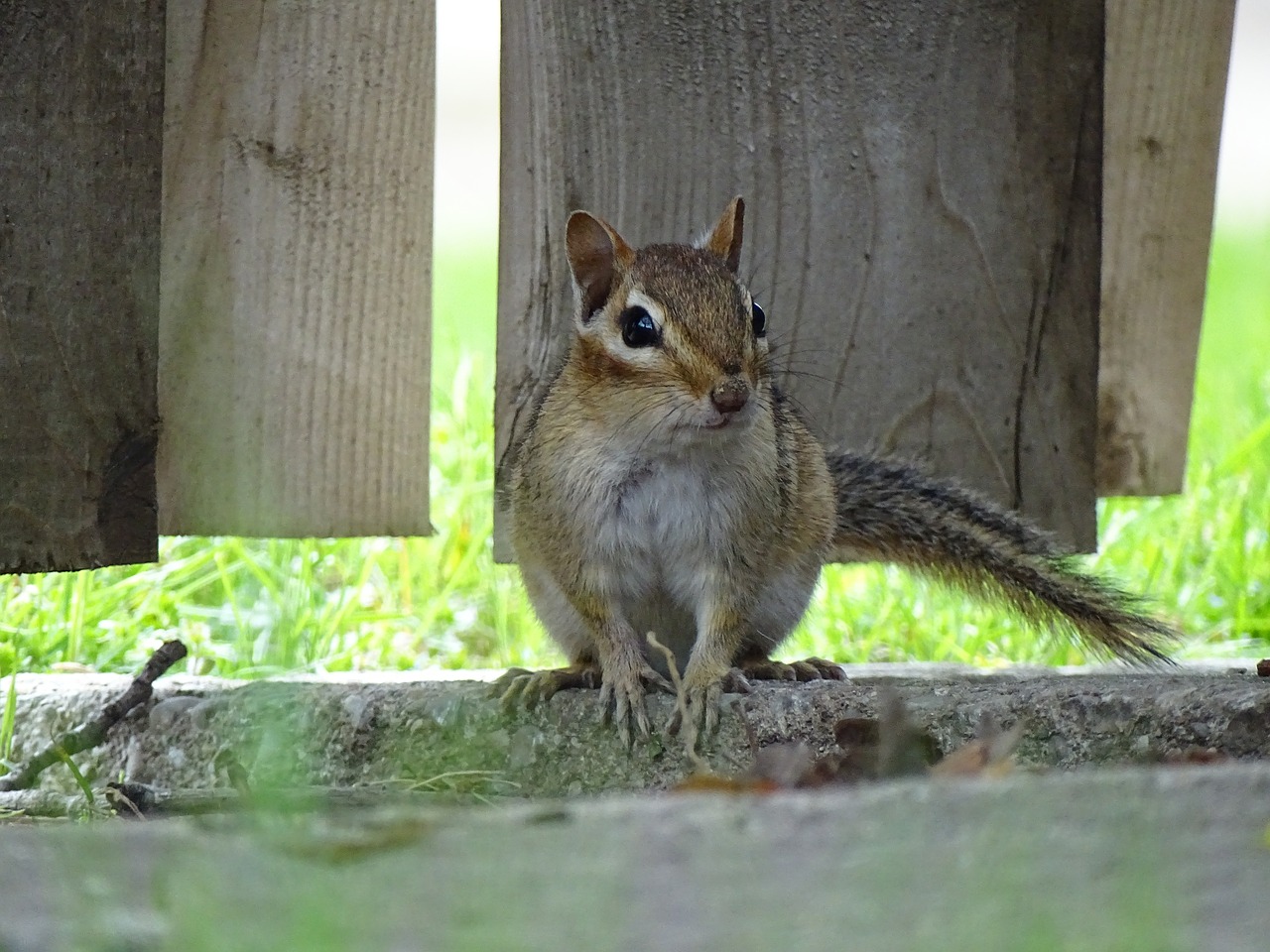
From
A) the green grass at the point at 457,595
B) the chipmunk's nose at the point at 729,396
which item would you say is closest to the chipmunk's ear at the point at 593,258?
the chipmunk's nose at the point at 729,396

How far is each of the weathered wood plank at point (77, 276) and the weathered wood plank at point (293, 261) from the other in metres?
0.13

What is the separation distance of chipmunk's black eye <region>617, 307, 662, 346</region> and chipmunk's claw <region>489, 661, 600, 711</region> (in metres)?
0.54

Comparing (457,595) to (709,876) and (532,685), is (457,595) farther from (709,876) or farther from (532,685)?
(709,876)

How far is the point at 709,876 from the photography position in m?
1.04

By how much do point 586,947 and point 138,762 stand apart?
1.72 m

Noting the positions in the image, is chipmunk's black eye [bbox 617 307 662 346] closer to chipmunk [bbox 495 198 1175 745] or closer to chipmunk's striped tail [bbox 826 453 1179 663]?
chipmunk [bbox 495 198 1175 745]

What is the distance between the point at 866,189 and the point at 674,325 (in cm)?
69

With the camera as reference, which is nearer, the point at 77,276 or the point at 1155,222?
the point at 77,276

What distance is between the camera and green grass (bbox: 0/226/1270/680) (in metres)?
2.84

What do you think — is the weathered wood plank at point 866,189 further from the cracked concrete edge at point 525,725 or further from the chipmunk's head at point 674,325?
the cracked concrete edge at point 525,725

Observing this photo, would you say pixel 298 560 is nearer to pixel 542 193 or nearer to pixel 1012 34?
pixel 542 193

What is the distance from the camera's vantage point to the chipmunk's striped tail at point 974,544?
2.69 metres

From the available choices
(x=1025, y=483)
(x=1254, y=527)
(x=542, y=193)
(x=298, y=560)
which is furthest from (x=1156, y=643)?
(x=298, y=560)

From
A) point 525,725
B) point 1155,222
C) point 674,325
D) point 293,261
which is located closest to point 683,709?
point 525,725
